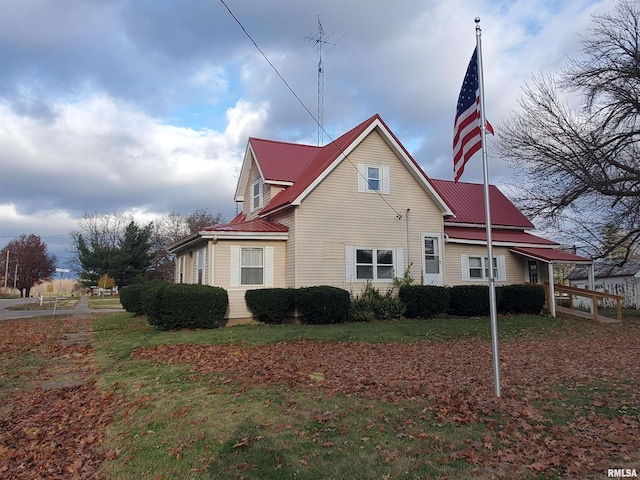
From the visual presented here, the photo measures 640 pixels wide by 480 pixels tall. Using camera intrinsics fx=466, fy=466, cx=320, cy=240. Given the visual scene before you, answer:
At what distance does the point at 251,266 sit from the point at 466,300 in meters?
8.51

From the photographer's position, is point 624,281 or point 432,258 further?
point 624,281

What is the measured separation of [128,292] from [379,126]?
13.6 meters

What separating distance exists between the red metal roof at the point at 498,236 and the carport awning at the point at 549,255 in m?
0.58

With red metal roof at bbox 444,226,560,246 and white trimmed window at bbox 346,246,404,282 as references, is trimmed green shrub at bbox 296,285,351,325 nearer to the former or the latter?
white trimmed window at bbox 346,246,404,282

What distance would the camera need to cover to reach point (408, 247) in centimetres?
1862

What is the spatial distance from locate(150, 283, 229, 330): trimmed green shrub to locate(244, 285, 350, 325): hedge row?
1.44m

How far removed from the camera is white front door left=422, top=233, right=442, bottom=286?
19094 mm

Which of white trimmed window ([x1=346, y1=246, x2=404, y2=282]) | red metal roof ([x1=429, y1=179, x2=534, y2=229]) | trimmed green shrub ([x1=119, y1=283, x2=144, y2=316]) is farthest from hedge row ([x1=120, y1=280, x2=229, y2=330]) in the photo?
red metal roof ([x1=429, y1=179, x2=534, y2=229])

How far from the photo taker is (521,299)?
19.2m

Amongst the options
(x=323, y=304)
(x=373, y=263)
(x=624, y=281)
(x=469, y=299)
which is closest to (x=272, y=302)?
(x=323, y=304)

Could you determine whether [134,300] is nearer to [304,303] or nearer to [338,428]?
[304,303]

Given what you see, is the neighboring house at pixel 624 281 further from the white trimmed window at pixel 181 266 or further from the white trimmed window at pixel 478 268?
the white trimmed window at pixel 181 266

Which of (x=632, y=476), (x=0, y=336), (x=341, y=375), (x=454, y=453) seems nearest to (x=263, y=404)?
(x=341, y=375)

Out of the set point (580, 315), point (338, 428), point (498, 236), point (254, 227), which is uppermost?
point (498, 236)
